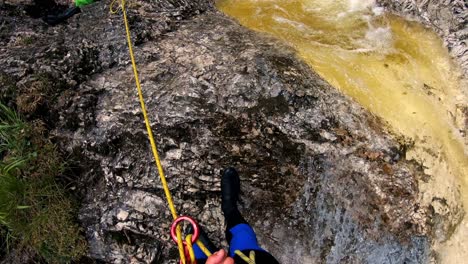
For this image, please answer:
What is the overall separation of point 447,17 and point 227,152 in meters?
2.84

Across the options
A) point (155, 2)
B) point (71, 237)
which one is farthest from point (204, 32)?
point (71, 237)

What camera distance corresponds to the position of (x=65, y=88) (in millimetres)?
3574

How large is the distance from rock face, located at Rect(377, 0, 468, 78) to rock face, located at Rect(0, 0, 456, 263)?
4.61ft

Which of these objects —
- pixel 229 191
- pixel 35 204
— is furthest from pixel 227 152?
pixel 35 204

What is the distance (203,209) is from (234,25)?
6.90ft

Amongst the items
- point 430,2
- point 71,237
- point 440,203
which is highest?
point 430,2

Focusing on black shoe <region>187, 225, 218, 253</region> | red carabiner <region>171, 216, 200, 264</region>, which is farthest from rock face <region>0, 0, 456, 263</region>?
red carabiner <region>171, 216, 200, 264</region>

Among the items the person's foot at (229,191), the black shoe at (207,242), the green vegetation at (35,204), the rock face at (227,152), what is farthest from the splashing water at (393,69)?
the green vegetation at (35,204)

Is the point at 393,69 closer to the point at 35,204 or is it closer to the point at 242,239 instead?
the point at 242,239

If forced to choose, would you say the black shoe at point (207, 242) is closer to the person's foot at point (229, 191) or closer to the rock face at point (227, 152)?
the rock face at point (227, 152)

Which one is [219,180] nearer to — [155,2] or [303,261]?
[303,261]

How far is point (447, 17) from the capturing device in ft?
13.2

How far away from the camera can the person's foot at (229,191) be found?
2920 mm

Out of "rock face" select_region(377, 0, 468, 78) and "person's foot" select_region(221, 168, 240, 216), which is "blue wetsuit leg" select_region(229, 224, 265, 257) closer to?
"person's foot" select_region(221, 168, 240, 216)
